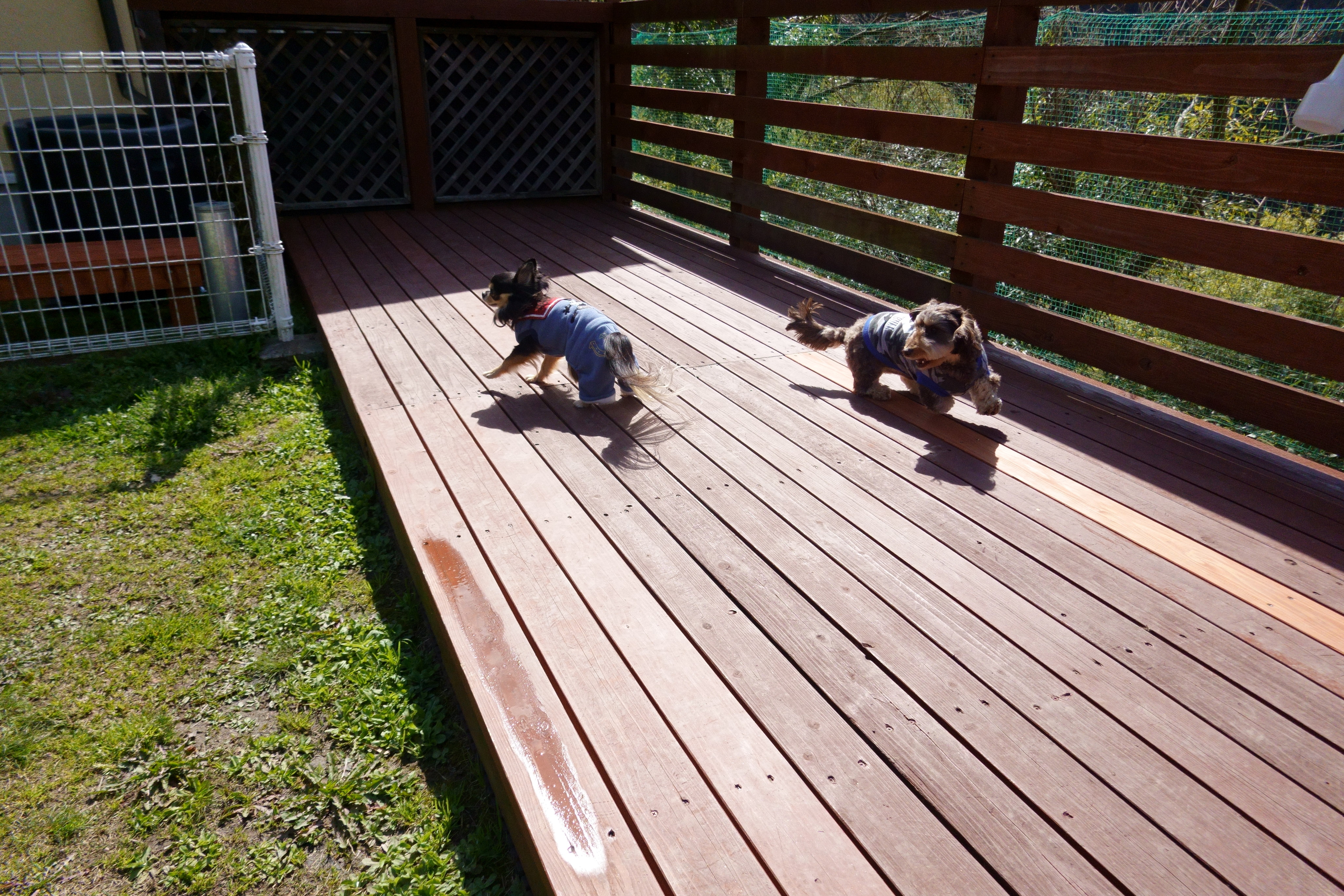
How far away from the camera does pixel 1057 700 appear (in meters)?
1.89

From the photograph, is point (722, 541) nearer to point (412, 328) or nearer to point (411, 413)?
point (411, 413)

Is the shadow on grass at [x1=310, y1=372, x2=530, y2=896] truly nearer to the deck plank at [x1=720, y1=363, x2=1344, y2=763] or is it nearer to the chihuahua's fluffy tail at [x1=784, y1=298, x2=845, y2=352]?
the deck plank at [x1=720, y1=363, x2=1344, y2=763]

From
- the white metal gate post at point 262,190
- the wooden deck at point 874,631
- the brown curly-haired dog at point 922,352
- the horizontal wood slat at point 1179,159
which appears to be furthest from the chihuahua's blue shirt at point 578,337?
the horizontal wood slat at point 1179,159

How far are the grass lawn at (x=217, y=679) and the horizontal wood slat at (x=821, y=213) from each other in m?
3.01

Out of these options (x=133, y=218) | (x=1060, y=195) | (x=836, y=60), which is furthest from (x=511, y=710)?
(x=133, y=218)

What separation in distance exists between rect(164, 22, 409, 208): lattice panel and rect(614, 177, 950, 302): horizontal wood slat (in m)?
2.24

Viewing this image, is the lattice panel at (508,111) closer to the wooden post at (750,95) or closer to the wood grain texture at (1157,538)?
the wooden post at (750,95)

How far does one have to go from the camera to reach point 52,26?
19.0 feet

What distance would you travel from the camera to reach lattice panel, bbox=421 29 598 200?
7.30m

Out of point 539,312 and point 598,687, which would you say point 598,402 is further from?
point 598,687

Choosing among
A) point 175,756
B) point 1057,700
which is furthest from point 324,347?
point 1057,700

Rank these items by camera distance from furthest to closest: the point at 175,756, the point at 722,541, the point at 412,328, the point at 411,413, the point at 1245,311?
1. the point at 412,328
2. the point at 411,413
3. the point at 1245,311
4. the point at 722,541
5. the point at 175,756

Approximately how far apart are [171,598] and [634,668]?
1.56 meters

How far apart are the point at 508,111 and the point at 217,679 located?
20.8ft
